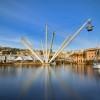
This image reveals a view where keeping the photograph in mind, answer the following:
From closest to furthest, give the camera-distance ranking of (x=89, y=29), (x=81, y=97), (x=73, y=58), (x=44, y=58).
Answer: (x=81, y=97) < (x=89, y=29) < (x=44, y=58) < (x=73, y=58)

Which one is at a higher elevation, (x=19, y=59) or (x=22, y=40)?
→ (x=22, y=40)

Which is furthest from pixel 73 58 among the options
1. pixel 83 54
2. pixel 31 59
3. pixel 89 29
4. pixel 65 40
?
pixel 89 29

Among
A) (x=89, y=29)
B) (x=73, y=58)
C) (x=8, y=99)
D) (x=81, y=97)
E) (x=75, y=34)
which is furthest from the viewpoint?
(x=73, y=58)

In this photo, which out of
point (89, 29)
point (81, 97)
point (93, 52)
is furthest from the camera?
point (93, 52)

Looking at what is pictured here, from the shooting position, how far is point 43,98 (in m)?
7.24

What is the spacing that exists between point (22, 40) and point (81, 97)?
3786cm

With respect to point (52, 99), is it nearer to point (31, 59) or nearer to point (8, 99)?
point (8, 99)

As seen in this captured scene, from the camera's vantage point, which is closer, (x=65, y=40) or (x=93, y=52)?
(x=65, y=40)

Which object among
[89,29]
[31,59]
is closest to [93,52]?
[31,59]

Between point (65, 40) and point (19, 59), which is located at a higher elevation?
point (65, 40)

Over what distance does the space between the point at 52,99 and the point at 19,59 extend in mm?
43142

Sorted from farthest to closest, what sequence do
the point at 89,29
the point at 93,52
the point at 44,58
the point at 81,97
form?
the point at 93,52
the point at 44,58
the point at 89,29
the point at 81,97

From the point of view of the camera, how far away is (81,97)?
743cm

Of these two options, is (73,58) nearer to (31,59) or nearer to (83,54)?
(83,54)
